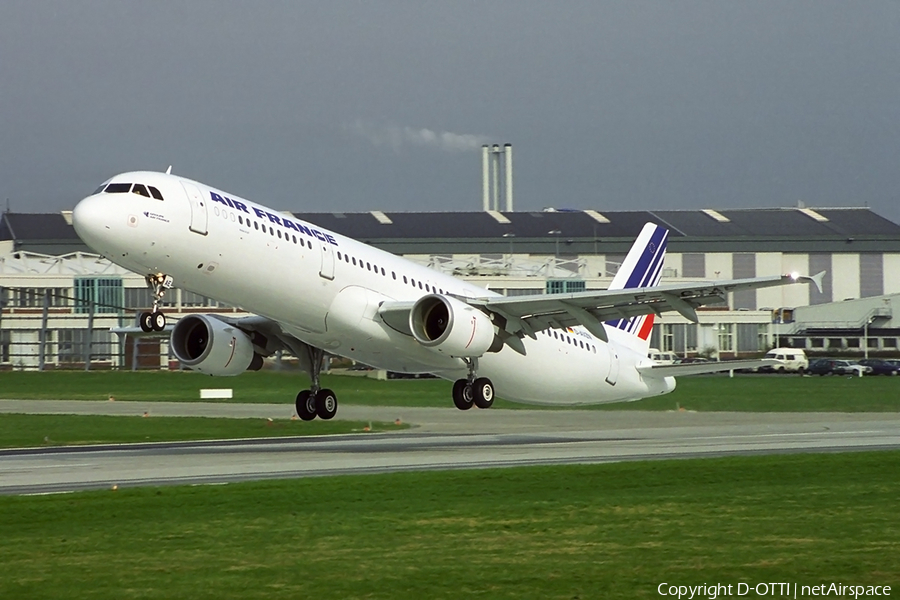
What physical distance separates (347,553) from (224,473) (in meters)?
11.4

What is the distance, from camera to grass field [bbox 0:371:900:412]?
57.2m

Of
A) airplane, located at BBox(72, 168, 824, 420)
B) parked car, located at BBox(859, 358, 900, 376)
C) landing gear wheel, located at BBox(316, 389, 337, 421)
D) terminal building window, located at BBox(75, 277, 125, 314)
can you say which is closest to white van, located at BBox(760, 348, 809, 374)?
parked car, located at BBox(859, 358, 900, 376)

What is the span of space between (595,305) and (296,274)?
9036mm

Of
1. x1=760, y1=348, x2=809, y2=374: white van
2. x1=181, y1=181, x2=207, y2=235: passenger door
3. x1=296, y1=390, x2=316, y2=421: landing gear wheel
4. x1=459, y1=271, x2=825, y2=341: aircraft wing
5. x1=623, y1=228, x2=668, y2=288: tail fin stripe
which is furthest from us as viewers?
x1=760, y1=348, x2=809, y2=374: white van

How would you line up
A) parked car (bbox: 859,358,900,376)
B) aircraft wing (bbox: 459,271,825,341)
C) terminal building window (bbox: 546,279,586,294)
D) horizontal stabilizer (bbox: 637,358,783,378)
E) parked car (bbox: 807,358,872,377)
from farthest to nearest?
terminal building window (bbox: 546,279,586,294)
parked car (bbox: 807,358,872,377)
parked car (bbox: 859,358,900,376)
horizontal stabilizer (bbox: 637,358,783,378)
aircraft wing (bbox: 459,271,825,341)

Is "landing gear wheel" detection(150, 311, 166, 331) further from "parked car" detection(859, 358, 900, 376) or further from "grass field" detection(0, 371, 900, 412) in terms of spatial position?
"parked car" detection(859, 358, 900, 376)

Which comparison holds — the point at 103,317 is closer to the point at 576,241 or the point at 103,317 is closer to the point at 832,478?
the point at 576,241

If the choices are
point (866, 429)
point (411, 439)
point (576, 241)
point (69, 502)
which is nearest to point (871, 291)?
point (576, 241)

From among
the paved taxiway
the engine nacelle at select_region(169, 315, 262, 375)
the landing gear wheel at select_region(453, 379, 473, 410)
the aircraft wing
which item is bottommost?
the paved taxiway

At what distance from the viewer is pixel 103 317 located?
286 ft

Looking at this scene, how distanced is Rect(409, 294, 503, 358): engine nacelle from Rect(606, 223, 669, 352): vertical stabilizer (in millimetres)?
11535

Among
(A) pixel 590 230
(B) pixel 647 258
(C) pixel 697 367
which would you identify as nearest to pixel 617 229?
(A) pixel 590 230

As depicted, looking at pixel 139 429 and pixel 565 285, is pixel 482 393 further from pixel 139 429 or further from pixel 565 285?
pixel 565 285

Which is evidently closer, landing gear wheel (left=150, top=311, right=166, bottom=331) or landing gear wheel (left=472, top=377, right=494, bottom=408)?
landing gear wheel (left=150, top=311, right=166, bottom=331)
